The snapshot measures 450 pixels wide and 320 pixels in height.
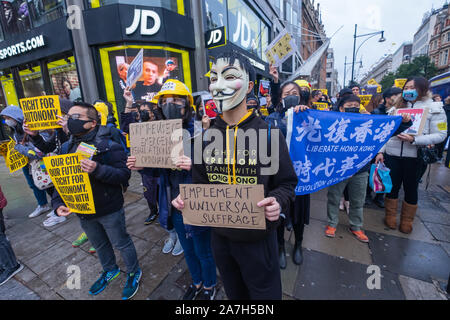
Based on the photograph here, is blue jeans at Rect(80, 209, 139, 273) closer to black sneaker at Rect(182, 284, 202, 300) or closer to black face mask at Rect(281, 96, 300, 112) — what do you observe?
black sneaker at Rect(182, 284, 202, 300)

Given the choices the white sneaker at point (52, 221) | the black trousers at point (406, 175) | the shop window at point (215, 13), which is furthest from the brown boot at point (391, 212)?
the shop window at point (215, 13)

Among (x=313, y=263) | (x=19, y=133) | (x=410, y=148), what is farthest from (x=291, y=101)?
(x=19, y=133)

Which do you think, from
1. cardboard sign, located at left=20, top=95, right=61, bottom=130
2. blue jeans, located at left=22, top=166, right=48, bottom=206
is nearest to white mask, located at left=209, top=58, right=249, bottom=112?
cardboard sign, located at left=20, top=95, right=61, bottom=130

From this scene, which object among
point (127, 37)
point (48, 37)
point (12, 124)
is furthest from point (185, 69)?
point (12, 124)

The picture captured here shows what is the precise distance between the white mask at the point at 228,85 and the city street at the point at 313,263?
2.12 m

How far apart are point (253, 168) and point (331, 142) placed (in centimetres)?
170

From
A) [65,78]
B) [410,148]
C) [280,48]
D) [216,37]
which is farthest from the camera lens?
[216,37]

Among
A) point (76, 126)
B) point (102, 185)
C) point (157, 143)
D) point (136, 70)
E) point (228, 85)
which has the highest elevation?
point (136, 70)

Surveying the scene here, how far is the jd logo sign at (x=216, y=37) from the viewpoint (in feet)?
26.1

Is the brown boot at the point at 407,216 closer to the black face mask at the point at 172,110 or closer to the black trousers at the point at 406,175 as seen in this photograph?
the black trousers at the point at 406,175

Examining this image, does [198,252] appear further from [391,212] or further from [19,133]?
[19,133]

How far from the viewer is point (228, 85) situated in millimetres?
1455
